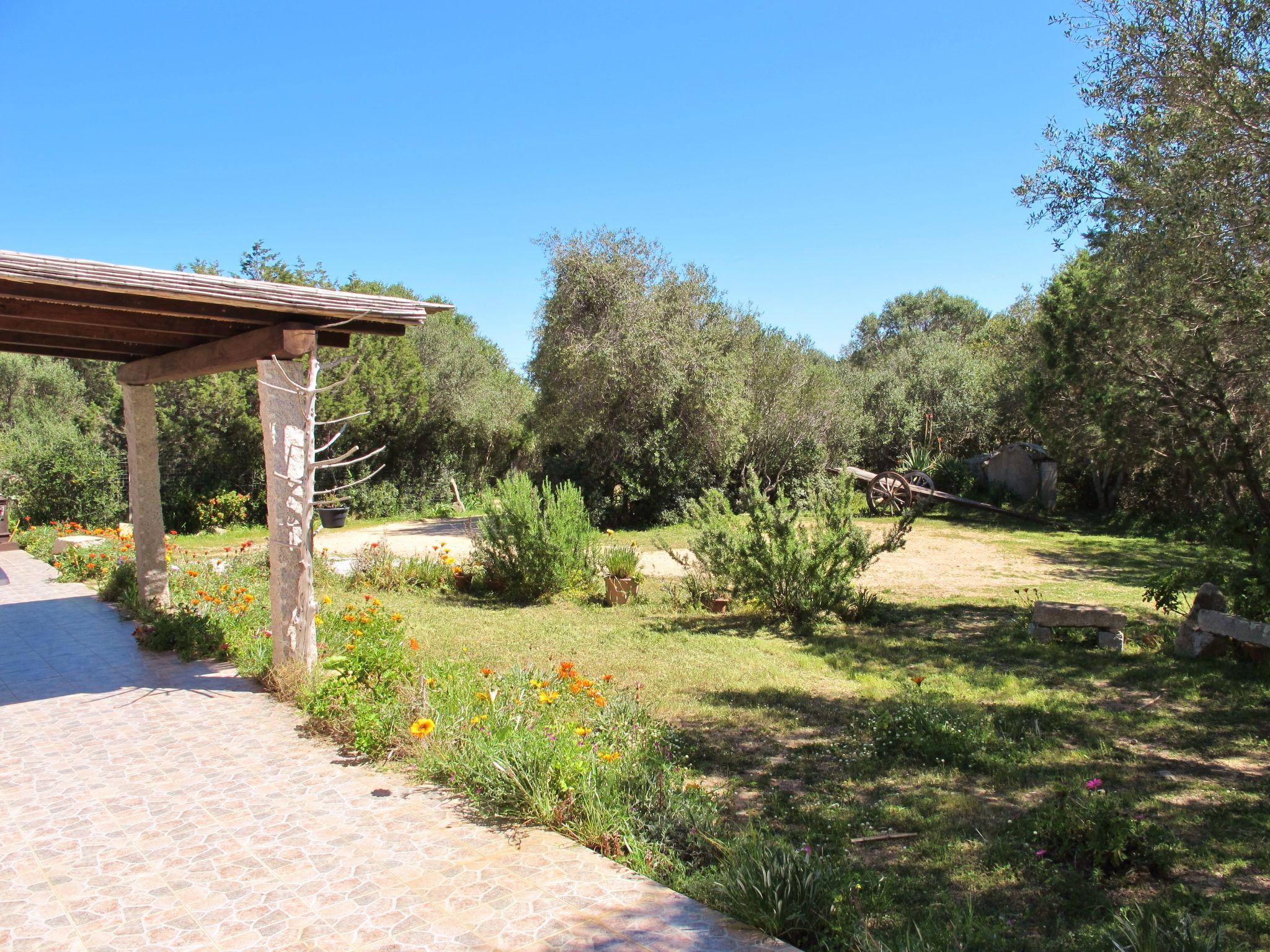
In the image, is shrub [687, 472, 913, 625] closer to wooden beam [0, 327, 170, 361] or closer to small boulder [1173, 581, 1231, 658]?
small boulder [1173, 581, 1231, 658]

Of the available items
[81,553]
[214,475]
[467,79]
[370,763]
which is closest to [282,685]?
[370,763]

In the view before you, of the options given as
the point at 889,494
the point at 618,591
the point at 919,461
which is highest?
the point at 919,461

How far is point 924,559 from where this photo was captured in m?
11.8

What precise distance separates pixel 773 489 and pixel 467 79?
11.0m

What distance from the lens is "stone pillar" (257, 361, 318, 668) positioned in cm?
535

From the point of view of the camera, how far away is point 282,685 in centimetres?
522

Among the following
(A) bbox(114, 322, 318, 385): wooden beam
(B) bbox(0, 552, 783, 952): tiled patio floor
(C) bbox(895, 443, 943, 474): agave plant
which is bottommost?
(B) bbox(0, 552, 783, 952): tiled patio floor

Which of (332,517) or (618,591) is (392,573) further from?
(332,517)

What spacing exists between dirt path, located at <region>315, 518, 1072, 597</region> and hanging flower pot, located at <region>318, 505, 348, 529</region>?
0.91 feet

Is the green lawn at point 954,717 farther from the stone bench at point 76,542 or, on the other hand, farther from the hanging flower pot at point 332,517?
the hanging flower pot at point 332,517

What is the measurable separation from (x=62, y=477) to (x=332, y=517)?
15.7 feet

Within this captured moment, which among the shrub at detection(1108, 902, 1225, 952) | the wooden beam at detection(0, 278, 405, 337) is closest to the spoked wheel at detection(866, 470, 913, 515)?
the wooden beam at detection(0, 278, 405, 337)

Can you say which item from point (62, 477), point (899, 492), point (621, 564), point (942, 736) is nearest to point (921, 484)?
point (899, 492)

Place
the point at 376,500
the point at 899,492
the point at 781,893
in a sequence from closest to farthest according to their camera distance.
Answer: the point at 781,893
the point at 899,492
the point at 376,500
